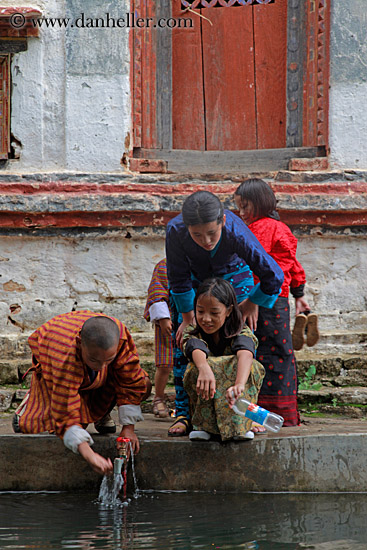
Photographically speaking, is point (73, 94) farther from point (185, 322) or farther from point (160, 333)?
point (185, 322)

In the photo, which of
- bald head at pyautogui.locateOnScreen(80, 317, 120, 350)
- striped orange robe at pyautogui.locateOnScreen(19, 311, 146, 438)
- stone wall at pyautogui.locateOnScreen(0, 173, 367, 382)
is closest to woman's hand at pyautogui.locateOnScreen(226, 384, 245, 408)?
striped orange robe at pyautogui.locateOnScreen(19, 311, 146, 438)

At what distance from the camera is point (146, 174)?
18.4ft

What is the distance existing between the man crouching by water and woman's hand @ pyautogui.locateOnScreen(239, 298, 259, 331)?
0.64 m

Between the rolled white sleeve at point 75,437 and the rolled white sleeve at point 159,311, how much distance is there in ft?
4.15

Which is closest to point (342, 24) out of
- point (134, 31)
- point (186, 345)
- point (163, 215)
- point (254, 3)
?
point (254, 3)

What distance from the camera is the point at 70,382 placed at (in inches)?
134

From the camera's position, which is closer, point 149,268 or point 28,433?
point 28,433

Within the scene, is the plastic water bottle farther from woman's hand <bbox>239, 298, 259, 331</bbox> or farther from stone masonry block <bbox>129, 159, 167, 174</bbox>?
stone masonry block <bbox>129, 159, 167, 174</bbox>

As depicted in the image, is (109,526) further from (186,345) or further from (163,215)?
(163,215)

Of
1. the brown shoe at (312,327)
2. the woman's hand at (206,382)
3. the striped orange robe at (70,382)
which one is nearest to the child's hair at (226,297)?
the woman's hand at (206,382)

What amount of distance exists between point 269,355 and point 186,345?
0.72 m

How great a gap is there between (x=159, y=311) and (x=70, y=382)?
121cm

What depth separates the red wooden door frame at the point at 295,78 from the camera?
222 inches

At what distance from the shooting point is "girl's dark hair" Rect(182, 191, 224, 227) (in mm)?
3506
